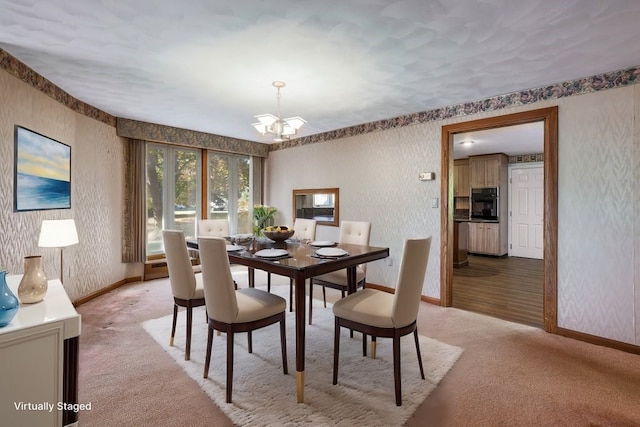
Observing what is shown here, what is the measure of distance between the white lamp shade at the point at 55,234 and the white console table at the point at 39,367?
139 centimetres

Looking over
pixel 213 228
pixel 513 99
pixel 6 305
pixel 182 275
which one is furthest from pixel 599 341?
pixel 6 305

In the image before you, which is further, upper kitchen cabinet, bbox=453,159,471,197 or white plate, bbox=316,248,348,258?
upper kitchen cabinet, bbox=453,159,471,197

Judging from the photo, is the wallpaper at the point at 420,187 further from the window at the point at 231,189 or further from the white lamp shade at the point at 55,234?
the window at the point at 231,189

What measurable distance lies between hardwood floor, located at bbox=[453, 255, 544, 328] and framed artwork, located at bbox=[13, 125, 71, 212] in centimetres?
457

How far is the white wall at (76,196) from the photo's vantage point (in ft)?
8.28

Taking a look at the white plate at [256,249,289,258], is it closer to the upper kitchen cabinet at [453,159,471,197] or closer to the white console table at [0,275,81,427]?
the white console table at [0,275,81,427]

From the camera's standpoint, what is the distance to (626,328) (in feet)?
8.80

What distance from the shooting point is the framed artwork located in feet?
8.66

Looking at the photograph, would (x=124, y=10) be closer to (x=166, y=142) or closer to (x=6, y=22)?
(x=6, y=22)

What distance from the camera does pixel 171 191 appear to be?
5066mm

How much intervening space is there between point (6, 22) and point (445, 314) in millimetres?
4445

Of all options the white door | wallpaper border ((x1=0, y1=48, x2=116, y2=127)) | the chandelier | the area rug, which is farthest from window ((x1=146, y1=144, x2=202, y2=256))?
the white door

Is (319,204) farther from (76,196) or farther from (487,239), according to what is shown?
(487,239)

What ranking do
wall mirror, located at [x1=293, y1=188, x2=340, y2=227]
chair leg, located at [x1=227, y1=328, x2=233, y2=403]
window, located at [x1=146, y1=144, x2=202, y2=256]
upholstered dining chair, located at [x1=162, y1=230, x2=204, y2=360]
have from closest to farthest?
chair leg, located at [x1=227, y1=328, x2=233, y2=403] < upholstered dining chair, located at [x1=162, y1=230, x2=204, y2=360] < window, located at [x1=146, y1=144, x2=202, y2=256] < wall mirror, located at [x1=293, y1=188, x2=340, y2=227]
